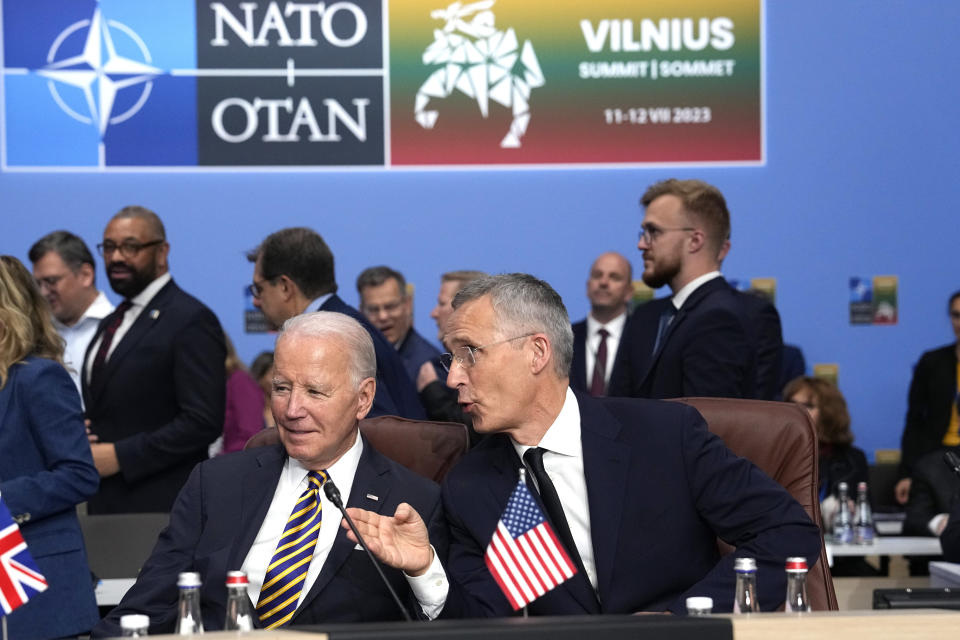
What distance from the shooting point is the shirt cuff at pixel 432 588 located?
2586 mm

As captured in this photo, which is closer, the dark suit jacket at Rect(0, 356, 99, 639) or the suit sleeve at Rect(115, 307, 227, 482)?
the dark suit jacket at Rect(0, 356, 99, 639)

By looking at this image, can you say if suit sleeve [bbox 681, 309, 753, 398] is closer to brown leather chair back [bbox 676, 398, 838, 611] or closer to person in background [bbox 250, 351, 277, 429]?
brown leather chair back [bbox 676, 398, 838, 611]

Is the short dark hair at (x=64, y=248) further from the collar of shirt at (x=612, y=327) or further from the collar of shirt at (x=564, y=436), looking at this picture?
the collar of shirt at (x=564, y=436)

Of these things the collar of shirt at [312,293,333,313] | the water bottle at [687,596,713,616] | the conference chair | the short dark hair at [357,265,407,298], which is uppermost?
the short dark hair at [357,265,407,298]

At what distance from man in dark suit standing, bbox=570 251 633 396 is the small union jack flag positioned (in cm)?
421

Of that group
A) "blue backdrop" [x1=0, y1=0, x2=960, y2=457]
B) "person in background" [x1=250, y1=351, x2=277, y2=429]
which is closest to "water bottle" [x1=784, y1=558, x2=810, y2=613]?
"person in background" [x1=250, y1=351, x2=277, y2=429]

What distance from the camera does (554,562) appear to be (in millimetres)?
2482

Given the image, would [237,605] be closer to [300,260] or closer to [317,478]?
[317,478]

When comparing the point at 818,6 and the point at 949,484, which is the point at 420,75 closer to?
the point at 818,6

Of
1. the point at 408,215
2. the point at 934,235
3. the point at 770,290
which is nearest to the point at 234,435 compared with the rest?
the point at 408,215

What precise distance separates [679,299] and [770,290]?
2.98 meters

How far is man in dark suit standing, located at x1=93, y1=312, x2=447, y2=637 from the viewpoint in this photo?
2764 millimetres

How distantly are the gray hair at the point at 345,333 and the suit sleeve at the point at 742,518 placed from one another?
2.37ft

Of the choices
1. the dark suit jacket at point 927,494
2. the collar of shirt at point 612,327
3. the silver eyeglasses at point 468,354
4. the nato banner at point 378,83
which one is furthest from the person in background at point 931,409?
the silver eyeglasses at point 468,354
